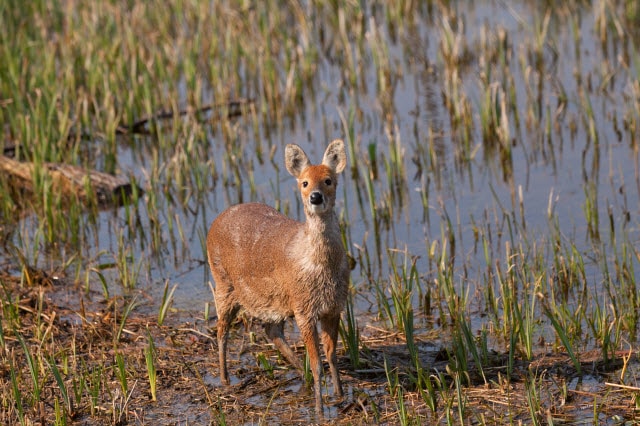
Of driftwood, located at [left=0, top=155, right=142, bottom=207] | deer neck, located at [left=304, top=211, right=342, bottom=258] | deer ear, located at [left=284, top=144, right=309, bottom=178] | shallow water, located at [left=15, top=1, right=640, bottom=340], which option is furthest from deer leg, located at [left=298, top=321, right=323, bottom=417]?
driftwood, located at [left=0, top=155, right=142, bottom=207]

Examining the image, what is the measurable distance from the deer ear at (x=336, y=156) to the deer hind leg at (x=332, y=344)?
2.94 feet

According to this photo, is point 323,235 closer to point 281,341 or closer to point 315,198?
point 315,198

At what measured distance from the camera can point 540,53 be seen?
12945mm

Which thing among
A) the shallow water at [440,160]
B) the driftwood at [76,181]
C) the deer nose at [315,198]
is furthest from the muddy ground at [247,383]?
the driftwood at [76,181]

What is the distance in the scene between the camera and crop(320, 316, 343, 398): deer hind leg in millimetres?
6203

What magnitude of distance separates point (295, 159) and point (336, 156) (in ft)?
0.86

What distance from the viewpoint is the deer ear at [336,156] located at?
6016 mm

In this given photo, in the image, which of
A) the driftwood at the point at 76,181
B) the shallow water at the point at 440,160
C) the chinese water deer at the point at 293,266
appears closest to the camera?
the chinese water deer at the point at 293,266

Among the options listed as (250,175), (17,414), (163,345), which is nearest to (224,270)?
(163,345)

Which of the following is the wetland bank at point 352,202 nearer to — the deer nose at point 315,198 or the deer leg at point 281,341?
the deer leg at point 281,341

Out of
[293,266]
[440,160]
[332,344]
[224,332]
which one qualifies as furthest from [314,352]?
[440,160]

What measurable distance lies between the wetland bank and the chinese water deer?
1.09 ft

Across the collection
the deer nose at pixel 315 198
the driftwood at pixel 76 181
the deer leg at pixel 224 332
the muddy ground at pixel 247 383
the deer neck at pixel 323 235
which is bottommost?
the muddy ground at pixel 247 383

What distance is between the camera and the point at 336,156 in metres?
6.06
